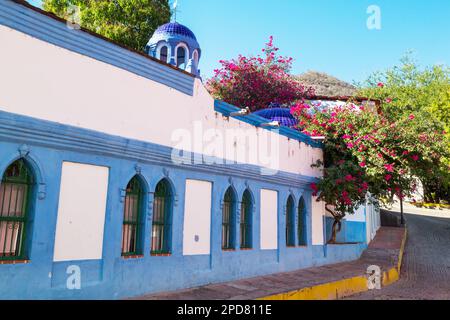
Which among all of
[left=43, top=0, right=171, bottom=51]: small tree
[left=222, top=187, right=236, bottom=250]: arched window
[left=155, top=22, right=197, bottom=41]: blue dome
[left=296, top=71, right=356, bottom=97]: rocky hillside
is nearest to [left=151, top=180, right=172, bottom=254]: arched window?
[left=222, top=187, right=236, bottom=250]: arched window

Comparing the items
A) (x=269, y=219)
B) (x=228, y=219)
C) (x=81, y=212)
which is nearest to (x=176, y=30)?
(x=269, y=219)

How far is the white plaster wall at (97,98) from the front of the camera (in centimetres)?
592

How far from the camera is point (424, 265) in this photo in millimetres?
15422

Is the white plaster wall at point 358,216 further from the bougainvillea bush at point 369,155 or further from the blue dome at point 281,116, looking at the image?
the blue dome at point 281,116

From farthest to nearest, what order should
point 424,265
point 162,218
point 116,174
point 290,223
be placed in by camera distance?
point 424,265, point 290,223, point 162,218, point 116,174

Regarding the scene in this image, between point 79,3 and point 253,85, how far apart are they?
31.7ft

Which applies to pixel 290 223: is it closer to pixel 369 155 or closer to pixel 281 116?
pixel 369 155

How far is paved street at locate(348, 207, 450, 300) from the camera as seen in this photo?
10.0 meters

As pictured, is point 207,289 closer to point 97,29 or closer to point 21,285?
point 21,285

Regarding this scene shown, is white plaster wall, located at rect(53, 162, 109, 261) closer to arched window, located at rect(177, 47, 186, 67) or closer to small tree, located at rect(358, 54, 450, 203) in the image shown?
arched window, located at rect(177, 47, 186, 67)

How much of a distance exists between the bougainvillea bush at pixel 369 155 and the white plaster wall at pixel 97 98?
4559 millimetres

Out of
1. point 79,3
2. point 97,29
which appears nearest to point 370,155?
point 97,29

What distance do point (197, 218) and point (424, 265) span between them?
10.8 metres
